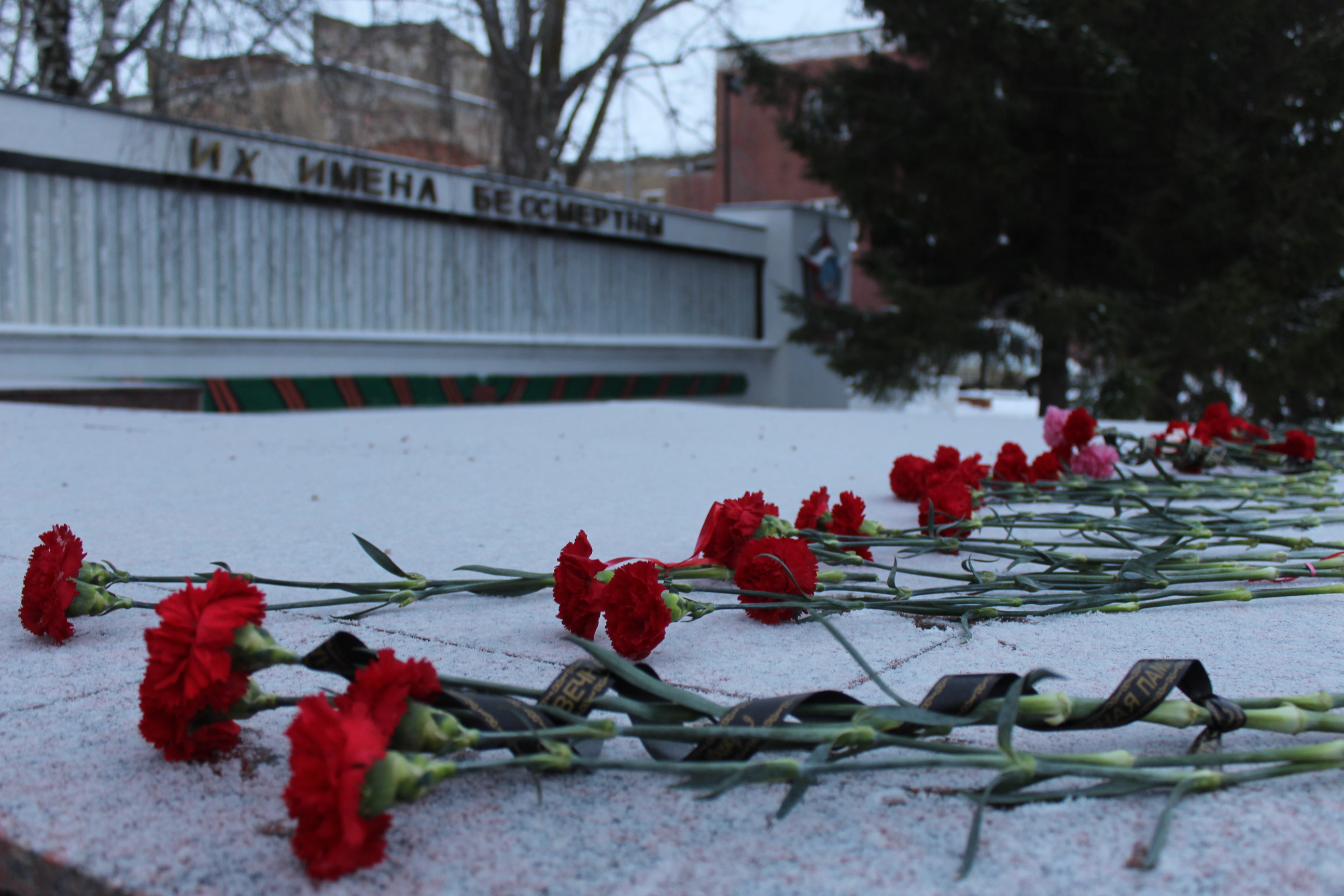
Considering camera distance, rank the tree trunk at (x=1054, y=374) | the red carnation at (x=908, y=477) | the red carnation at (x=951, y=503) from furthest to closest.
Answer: the tree trunk at (x=1054, y=374)
the red carnation at (x=908, y=477)
the red carnation at (x=951, y=503)

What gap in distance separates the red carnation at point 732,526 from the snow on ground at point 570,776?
10 centimetres

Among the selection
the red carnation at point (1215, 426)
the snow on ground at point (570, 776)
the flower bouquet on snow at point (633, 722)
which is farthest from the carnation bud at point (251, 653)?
the red carnation at point (1215, 426)

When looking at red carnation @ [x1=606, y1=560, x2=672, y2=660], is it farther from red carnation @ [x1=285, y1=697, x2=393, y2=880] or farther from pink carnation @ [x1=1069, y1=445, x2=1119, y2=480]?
pink carnation @ [x1=1069, y1=445, x2=1119, y2=480]

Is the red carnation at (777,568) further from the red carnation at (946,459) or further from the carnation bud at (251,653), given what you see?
the red carnation at (946,459)

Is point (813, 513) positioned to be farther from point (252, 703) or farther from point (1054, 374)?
point (1054, 374)

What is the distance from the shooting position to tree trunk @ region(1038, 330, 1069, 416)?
867 cm

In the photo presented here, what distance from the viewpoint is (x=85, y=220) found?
706 centimetres

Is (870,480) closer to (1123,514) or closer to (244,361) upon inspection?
(1123,514)

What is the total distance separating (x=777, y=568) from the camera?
3.75 feet

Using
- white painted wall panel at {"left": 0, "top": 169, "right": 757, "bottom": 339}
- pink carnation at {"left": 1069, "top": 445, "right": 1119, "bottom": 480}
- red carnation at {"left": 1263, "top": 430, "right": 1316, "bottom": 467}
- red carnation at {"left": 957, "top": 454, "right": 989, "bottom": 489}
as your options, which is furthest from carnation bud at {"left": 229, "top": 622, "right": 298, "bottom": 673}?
white painted wall panel at {"left": 0, "top": 169, "right": 757, "bottom": 339}

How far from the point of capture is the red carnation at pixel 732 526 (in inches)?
49.9

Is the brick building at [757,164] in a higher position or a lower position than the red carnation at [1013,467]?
higher

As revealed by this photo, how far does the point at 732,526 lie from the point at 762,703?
545mm

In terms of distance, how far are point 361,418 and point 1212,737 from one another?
4.84m
